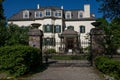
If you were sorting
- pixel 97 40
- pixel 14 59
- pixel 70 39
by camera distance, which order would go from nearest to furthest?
pixel 14 59, pixel 97 40, pixel 70 39

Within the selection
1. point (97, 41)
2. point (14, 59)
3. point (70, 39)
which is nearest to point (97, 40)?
point (97, 41)

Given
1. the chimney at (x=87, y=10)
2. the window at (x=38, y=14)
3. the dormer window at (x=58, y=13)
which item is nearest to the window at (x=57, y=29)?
the dormer window at (x=58, y=13)

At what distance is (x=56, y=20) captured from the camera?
46.3 meters

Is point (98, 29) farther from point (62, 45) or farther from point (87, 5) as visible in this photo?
point (87, 5)

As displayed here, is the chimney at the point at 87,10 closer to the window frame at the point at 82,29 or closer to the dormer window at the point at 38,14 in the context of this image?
the window frame at the point at 82,29

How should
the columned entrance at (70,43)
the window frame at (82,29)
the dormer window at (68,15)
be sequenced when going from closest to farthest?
the columned entrance at (70,43) → the window frame at (82,29) → the dormer window at (68,15)

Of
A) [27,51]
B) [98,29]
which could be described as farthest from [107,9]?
[27,51]

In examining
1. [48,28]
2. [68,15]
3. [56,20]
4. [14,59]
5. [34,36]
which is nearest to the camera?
[14,59]

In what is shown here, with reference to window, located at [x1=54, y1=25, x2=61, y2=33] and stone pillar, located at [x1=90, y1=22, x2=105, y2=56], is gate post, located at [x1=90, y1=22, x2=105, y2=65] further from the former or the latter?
window, located at [x1=54, y1=25, x2=61, y2=33]

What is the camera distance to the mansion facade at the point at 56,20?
149ft

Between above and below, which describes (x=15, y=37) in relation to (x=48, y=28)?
below

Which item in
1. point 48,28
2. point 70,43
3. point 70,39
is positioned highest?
point 48,28

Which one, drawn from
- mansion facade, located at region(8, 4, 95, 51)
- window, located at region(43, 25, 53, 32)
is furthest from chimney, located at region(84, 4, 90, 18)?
window, located at region(43, 25, 53, 32)

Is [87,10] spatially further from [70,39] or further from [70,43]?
Answer: [70,43]
